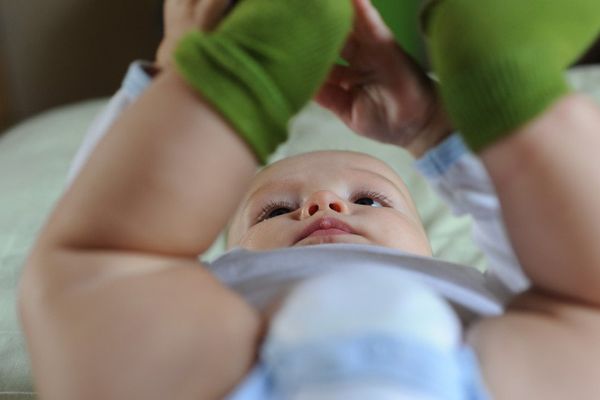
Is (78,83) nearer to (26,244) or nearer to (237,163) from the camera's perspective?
(26,244)

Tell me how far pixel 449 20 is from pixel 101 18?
61.6 inches

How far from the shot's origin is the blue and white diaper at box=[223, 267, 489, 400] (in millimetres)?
454

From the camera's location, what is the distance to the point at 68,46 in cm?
191

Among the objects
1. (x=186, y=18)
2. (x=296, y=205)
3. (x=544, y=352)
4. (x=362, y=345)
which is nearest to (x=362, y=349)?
(x=362, y=345)

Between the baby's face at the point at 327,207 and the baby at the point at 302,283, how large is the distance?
0.22 metres

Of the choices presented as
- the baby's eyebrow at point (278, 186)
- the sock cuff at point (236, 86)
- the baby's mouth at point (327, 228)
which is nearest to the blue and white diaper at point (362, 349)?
the sock cuff at point (236, 86)

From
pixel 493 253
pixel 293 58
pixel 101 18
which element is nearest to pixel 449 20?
pixel 293 58

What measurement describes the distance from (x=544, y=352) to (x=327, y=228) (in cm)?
26

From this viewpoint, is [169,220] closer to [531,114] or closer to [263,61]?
[263,61]

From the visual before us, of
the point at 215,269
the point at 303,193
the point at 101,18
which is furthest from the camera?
the point at 101,18

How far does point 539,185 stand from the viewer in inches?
18.1

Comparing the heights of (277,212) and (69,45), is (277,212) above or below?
above

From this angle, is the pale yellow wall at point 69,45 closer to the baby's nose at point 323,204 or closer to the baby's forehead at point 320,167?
the baby's forehead at point 320,167

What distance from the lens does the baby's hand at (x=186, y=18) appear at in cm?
51
